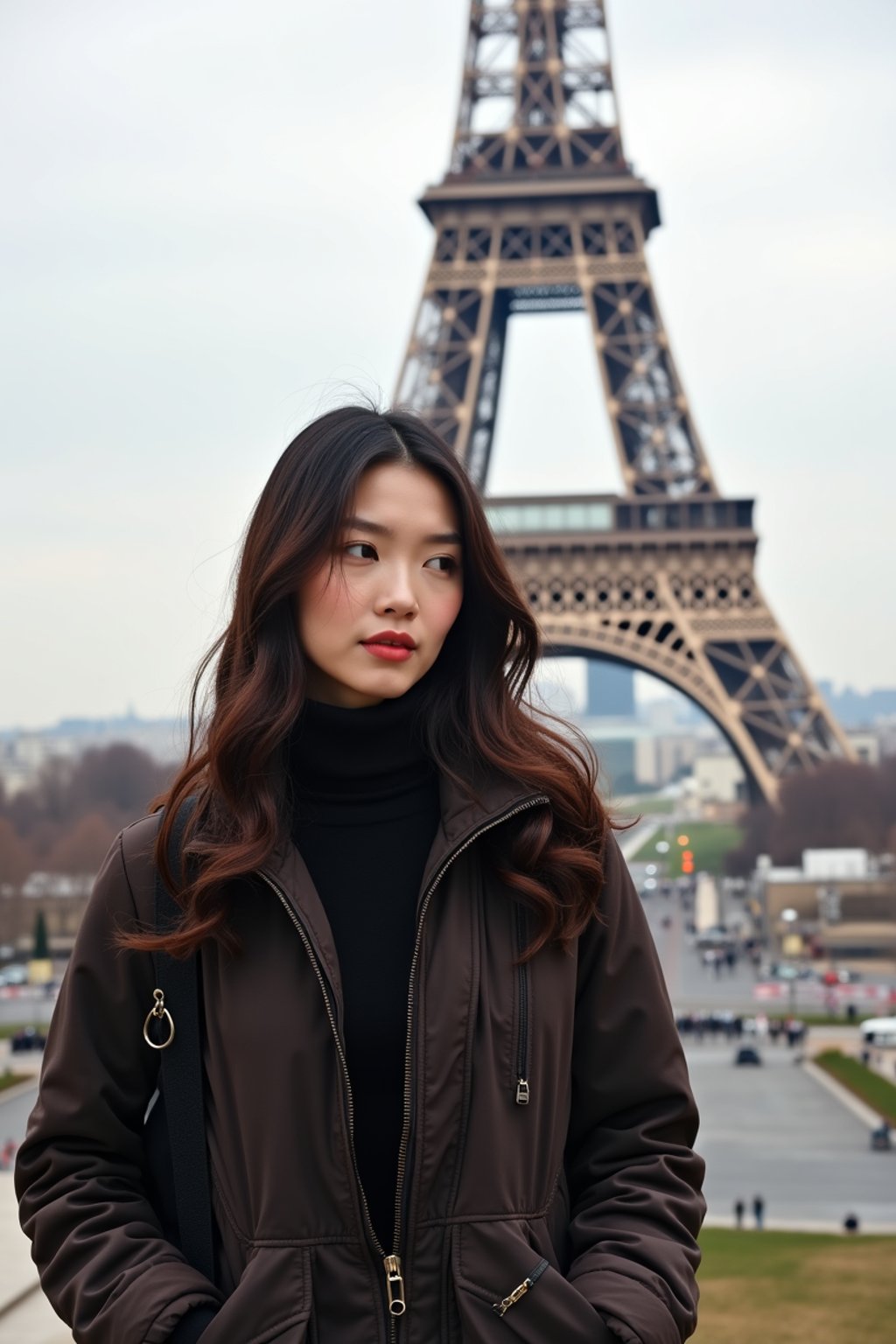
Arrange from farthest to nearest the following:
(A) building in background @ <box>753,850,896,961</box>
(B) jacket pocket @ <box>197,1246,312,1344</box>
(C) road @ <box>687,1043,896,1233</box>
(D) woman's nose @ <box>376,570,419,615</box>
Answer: (A) building in background @ <box>753,850,896,961</box>, (C) road @ <box>687,1043,896,1233</box>, (D) woman's nose @ <box>376,570,419,615</box>, (B) jacket pocket @ <box>197,1246,312,1344</box>

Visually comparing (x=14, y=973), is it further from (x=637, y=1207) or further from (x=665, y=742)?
(x=665, y=742)

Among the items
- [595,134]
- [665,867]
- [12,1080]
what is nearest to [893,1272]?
[12,1080]

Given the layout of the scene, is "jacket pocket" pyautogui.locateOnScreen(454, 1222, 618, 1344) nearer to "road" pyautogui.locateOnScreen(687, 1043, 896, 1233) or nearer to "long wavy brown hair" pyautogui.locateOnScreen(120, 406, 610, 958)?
"long wavy brown hair" pyautogui.locateOnScreen(120, 406, 610, 958)

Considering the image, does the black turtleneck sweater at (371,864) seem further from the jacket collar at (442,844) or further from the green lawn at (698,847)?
the green lawn at (698,847)

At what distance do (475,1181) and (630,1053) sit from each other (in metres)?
0.35

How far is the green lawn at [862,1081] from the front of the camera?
24375 mm

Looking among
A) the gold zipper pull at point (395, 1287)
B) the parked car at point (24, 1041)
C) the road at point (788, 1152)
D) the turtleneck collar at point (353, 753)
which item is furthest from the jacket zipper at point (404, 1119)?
the parked car at point (24, 1041)

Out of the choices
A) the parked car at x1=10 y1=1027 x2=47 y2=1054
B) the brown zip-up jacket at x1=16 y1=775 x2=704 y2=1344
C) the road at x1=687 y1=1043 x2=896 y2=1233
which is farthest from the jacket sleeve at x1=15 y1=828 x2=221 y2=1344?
the parked car at x1=10 y1=1027 x2=47 y2=1054

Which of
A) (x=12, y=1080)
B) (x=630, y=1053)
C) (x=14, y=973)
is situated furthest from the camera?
(x=14, y=973)

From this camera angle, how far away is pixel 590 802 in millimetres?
3150

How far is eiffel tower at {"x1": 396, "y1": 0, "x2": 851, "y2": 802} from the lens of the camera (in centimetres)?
4084

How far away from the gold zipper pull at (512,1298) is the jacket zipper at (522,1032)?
26cm

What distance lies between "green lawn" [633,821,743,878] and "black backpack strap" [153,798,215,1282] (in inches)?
2362

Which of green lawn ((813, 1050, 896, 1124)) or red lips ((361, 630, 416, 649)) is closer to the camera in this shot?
red lips ((361, 630, 416, 649))
